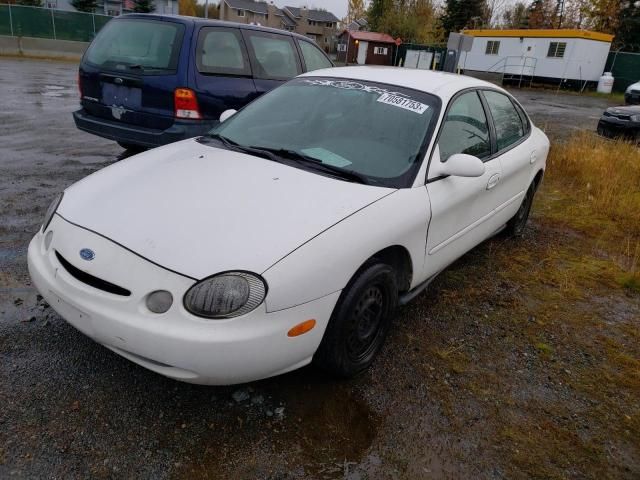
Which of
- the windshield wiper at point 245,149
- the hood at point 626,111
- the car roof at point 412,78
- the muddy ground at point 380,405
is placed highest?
the car roof at point 412,78

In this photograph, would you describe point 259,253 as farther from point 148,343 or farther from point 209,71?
point 209,71

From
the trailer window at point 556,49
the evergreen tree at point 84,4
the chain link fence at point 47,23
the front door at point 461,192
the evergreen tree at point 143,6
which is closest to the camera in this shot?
the front door at point 461,192

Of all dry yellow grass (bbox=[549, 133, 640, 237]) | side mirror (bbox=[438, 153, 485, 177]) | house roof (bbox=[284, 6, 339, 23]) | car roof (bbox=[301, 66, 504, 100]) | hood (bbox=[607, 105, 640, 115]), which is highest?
house roof (bbox=[284, 6, 339, 23])

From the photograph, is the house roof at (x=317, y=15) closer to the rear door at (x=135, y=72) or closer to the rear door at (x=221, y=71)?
the rear door at (x=221, y=71)

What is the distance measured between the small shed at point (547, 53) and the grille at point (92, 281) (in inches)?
1301

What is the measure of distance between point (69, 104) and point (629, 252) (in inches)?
416

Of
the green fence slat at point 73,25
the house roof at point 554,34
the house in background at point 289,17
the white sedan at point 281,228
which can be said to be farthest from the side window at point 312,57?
the house in background at point 289,17

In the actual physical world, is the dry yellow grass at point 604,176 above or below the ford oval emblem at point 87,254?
below

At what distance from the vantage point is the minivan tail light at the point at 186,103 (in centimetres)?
509

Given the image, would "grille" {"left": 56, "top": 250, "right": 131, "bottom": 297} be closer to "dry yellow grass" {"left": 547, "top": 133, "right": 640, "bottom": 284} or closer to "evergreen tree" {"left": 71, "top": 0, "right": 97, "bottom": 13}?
"dry yellow grass" {"left": 547, "top": 133, "right": 640, "bottom": 284}

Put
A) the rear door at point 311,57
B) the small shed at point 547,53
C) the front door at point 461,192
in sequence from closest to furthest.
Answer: the front door at point 461,192, the rear door at point 311,57, the small shed at point 547,53

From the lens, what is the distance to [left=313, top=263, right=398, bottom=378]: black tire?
2455 mm

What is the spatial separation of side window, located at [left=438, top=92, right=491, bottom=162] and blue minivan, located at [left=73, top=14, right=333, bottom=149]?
2752mm

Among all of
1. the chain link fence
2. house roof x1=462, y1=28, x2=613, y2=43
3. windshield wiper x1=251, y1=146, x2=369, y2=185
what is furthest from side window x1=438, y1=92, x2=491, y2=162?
house roof x1=462, y1=28, x2=613, y2=43
